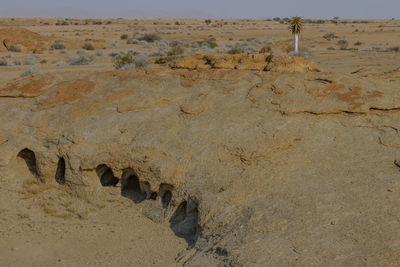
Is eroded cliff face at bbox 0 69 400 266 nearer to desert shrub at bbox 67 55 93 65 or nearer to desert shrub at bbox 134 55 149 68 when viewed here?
desert shrub at bbox 134 55 149 68

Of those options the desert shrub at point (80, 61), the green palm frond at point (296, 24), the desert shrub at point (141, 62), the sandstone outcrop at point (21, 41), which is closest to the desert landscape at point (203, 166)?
the desert shrub at point (141, 62)

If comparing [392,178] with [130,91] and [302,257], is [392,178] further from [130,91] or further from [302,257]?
[130,91]

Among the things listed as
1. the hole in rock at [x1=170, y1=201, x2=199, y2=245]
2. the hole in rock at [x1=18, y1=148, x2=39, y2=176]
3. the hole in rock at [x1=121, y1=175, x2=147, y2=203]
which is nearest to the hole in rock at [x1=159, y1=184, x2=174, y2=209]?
the hole in rock at [x1=170, y1=201, x2=199, y2=245]

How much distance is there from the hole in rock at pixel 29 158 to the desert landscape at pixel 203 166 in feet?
0.08

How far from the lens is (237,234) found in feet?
15.6

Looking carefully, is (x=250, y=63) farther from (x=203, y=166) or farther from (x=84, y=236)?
(x=84, y=236)

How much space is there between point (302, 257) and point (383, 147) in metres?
2.51

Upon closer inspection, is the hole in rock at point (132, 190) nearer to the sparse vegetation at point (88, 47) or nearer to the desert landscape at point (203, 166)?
the desert landscape at point (203, 166)

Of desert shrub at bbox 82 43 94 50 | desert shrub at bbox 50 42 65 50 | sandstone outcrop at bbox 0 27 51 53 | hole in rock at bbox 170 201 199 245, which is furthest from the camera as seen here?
desert shrub at bbox 82 43 94 50

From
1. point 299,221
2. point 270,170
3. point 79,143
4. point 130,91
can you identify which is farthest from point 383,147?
point 79,143

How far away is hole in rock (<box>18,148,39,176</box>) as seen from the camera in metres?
7.27

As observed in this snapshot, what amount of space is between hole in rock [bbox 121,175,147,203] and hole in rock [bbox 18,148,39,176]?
165 centimetres

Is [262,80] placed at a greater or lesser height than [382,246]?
greater

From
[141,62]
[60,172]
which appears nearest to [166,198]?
[60,172]
